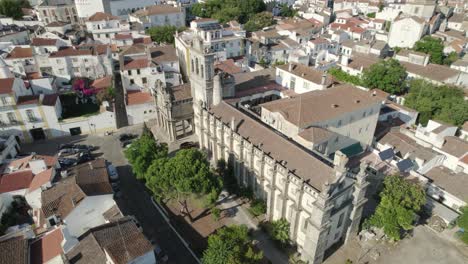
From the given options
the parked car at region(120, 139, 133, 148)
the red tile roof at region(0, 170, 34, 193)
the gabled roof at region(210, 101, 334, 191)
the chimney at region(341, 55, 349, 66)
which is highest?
the gabled roof at region(210, 101, 334, 191)

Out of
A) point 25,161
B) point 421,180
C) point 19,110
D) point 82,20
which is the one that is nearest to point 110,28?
point 82,20

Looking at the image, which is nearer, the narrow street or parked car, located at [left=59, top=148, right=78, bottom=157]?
the narrow street

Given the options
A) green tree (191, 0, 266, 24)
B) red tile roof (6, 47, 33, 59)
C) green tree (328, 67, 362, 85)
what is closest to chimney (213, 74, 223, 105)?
green tree (328, 67, 362, 85)

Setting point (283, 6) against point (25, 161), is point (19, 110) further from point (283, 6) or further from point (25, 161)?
point (283, 6)

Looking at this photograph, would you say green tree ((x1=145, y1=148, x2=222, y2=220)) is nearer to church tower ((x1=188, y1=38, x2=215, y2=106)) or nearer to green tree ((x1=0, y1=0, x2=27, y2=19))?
church tower ((x1=188, y1=38, x2=215, y2=106))

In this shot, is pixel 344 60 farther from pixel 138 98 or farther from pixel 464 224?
pixel 138 98

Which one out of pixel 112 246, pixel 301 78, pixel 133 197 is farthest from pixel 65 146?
pixel 301 78

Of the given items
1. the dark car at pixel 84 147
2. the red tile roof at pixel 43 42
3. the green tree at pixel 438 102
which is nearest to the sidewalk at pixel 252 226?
the dark car at pixel 84 147
